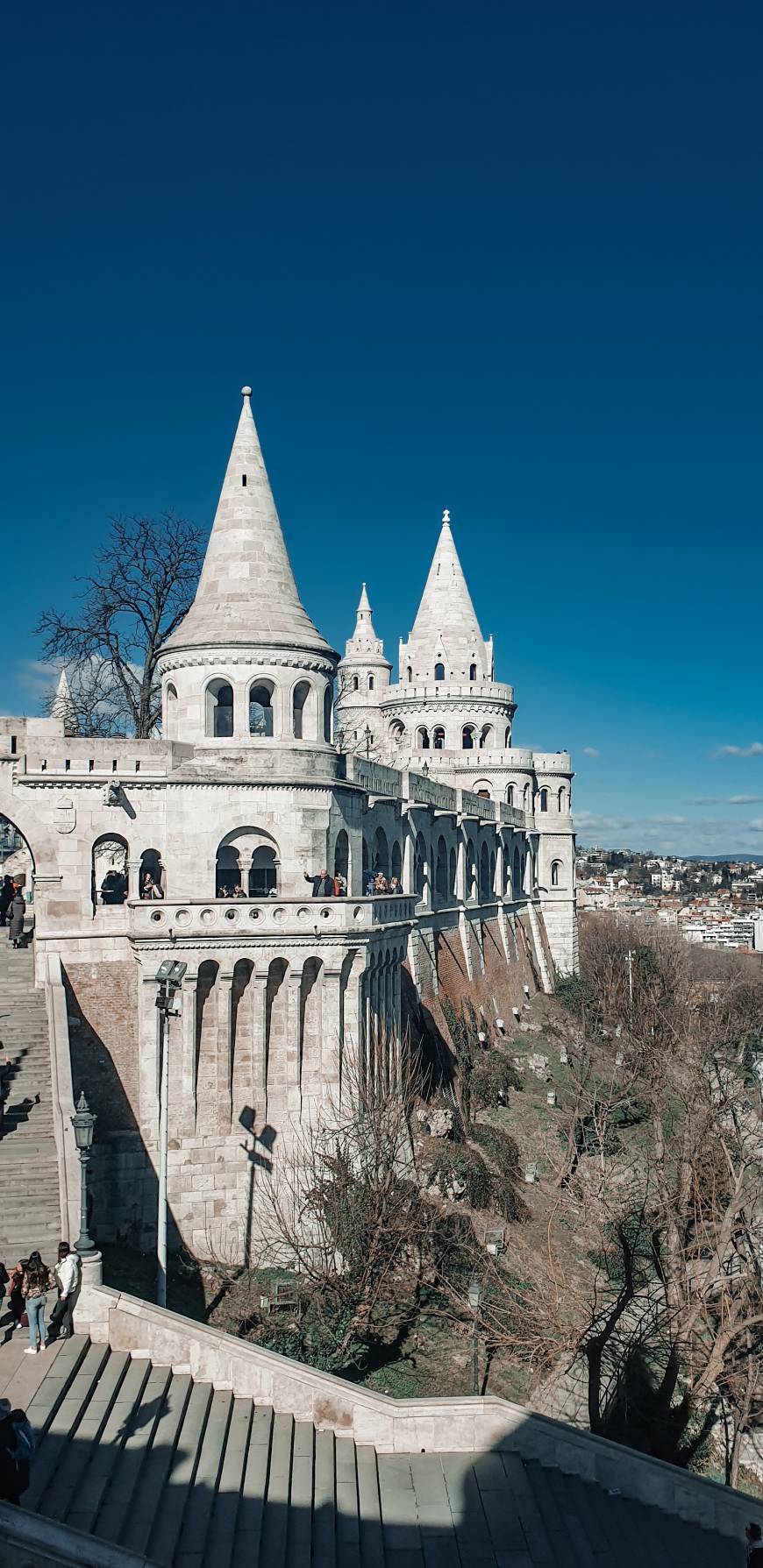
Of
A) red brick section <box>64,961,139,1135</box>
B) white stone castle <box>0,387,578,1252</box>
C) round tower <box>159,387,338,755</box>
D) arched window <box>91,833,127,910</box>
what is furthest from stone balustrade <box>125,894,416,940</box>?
round tower <box>159,387,338,755</box>

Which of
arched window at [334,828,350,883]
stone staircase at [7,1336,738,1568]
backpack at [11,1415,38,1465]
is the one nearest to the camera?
backpack at [11,1415,38,1465]

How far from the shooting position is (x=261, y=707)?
26531 millimetres

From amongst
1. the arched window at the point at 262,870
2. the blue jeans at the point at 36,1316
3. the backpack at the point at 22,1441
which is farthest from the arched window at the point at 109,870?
the backpack at the point at 22,1441

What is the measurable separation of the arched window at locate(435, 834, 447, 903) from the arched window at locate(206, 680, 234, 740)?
1574cm

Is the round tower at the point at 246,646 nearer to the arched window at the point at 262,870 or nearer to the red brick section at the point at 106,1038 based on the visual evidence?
the arched window at the point at 262,870

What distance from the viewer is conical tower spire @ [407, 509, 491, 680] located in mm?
53594

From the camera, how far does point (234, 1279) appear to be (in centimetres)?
1967

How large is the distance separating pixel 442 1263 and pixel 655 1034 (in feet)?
Result: 69.9

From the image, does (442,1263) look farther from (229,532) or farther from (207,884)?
(229,532)

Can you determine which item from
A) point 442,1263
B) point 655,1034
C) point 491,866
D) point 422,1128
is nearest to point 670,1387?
point 442,1263

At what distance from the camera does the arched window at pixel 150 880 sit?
21938 mm

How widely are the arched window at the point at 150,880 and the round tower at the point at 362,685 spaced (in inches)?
1163

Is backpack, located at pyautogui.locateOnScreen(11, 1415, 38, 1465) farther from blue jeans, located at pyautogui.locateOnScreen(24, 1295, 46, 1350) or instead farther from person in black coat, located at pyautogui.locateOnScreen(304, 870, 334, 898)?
person in black coat, located at pyautogui.locateOnScreen(304, 870, 334, 898)

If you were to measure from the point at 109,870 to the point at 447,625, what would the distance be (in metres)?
26.6
